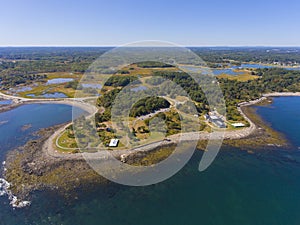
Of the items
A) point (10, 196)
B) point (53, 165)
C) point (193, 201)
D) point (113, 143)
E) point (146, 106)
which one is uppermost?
point (146, 106)

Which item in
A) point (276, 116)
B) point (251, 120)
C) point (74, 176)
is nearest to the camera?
point (74, 176)

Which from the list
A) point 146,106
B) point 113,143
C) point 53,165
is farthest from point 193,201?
point 146,106

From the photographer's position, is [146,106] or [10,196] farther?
[146,106]

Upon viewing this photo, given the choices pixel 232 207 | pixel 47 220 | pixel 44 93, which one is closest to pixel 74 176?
pixel 47 220

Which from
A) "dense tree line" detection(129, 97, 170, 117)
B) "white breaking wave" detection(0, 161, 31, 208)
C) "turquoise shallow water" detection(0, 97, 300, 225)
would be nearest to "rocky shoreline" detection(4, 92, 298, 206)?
"white breaking wave" detection(0, 161, 31, 208)

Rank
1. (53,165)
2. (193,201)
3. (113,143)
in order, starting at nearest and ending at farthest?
(193,201) < (53,165) < (113,143)

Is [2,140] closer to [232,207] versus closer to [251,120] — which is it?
[232,207]

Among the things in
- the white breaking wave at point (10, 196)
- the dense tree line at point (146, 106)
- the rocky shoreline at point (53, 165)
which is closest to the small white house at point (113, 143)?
the rocky shoreline at point (53, 165)

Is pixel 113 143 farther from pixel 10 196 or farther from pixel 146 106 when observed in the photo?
pixel 146 106

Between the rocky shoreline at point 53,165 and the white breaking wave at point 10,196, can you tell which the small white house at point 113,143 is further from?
the white breaking wave at point 10,196

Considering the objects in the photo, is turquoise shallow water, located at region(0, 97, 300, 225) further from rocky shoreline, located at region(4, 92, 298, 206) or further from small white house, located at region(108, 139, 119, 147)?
small white house, located at region(108, 139, 119, 147)
